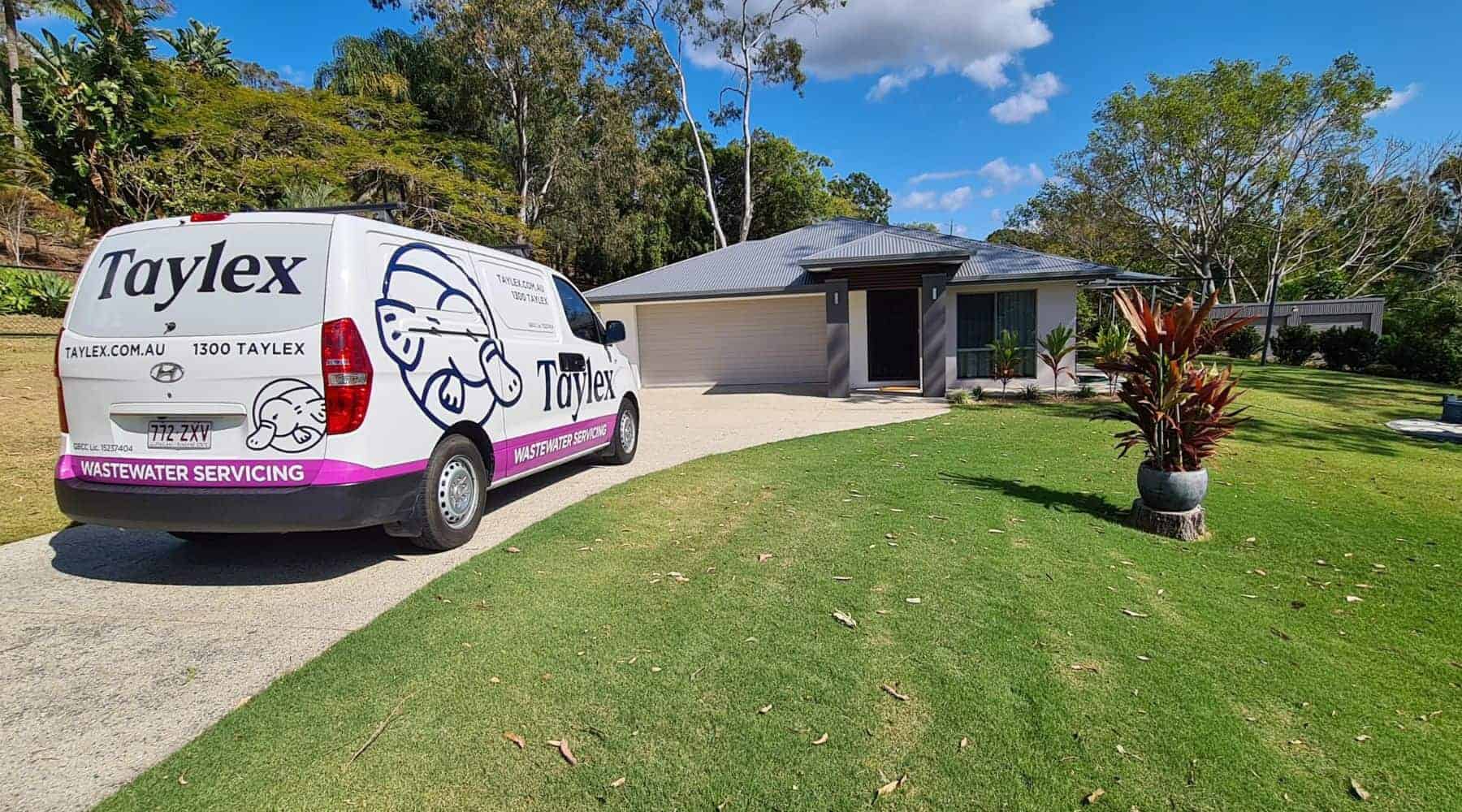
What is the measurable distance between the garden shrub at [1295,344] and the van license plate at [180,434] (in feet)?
95.0

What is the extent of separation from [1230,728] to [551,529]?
12.5 feet

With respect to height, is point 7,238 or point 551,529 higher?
point 7,238

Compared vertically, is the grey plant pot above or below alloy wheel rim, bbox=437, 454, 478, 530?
below

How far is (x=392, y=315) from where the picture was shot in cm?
370

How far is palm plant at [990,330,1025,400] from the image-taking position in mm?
13828

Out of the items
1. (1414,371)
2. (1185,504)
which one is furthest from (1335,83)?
(1185,504)

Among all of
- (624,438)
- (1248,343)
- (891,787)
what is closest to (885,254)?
(624,438)

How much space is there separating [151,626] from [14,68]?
24.5 m

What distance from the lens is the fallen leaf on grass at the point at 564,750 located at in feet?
7.24

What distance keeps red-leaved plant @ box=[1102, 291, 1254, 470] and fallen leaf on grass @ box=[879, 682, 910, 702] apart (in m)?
3.57

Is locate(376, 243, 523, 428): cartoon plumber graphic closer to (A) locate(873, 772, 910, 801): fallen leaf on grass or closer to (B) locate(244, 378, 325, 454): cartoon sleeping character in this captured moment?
(B) locate(244, 378, 325, 454): cartoon sleeping character

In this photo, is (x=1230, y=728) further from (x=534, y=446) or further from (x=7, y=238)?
(x=7, y=238)

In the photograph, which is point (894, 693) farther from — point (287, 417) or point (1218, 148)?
point (1218, 148)

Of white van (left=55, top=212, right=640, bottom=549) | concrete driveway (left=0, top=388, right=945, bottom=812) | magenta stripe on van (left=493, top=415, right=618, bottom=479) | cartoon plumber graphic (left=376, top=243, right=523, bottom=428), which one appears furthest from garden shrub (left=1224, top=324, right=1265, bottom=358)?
white van (left=55, top=212, right=640, bottom=549)
